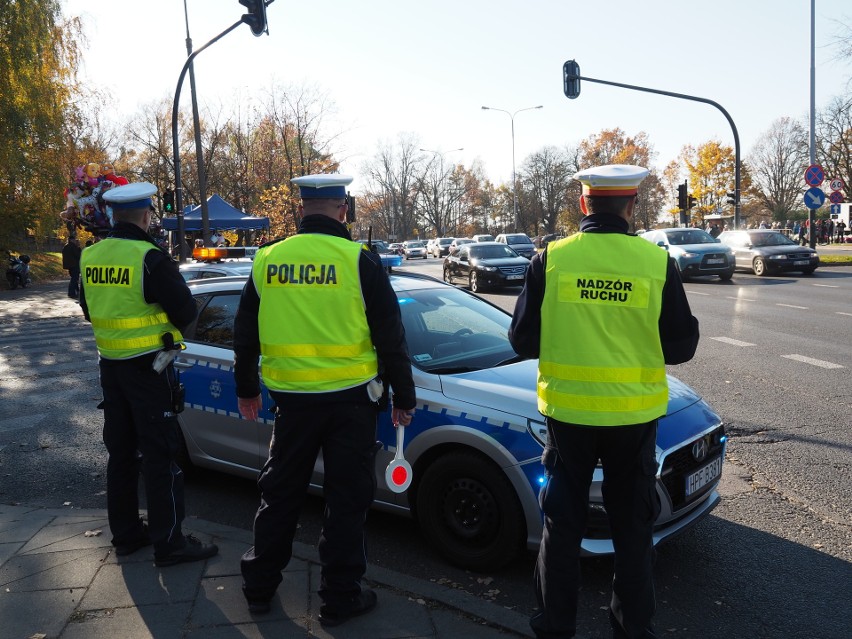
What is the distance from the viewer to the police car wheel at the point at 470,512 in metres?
3.60

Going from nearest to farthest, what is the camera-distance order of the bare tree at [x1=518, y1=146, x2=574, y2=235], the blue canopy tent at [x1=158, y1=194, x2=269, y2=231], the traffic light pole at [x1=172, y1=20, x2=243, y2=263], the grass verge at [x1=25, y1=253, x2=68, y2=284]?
1. the traffic light pole at [x1=172, y1=20, x2=243, y2=263]
2. the blue canopy tent at [x1=158, y1=194, x2=269, y2=231]
3. the grass verge at [x1=25, y1=253, x2=68, y2=284]
4. the bare tree at [x1=518, y1=146, x2=574, y2=235]

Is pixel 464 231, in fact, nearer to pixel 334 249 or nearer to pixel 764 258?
pixel 764 258

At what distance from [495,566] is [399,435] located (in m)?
0.89

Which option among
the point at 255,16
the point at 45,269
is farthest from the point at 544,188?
the point at 255,16

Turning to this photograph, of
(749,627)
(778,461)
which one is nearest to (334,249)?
(749,627)

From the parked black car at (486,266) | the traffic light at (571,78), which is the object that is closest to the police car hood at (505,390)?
the parked black car at (486,266)

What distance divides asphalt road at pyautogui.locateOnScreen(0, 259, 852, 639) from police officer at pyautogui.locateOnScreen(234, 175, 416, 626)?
81 cm

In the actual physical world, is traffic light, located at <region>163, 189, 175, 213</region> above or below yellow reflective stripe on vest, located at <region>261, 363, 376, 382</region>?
above

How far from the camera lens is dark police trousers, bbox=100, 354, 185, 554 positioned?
3.76 metres

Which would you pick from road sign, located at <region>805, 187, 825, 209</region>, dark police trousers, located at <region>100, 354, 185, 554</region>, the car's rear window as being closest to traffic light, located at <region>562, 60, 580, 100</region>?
road sign, located at <region>805, 187, 825, 209</region>

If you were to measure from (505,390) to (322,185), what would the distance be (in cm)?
142

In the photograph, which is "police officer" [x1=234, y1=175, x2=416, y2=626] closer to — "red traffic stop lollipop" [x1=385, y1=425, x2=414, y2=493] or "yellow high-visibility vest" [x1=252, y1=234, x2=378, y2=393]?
"yellow high-visibility vest" [x1=252, y1=234, x2=378, y2=393]

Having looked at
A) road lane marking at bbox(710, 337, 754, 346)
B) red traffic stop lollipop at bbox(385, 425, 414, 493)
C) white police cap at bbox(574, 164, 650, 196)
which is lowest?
road lane marking at bbox(710, 337, 754, 346)

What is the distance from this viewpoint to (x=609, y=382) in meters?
2.79
